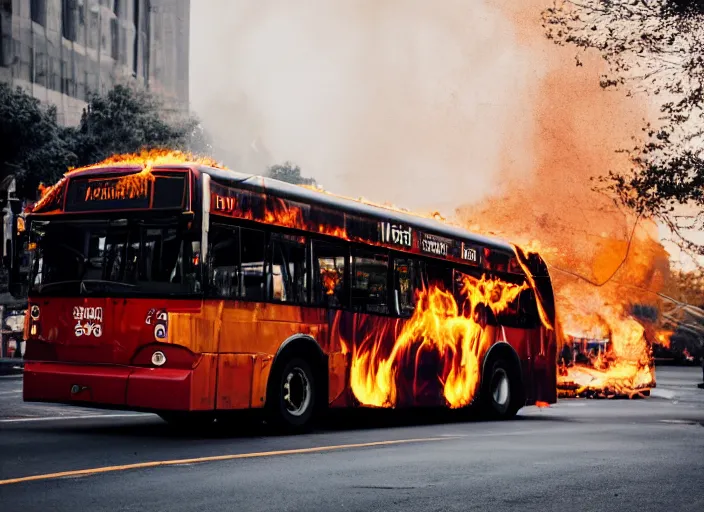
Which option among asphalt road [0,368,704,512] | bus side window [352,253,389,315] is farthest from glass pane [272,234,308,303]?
asphalt road [0,368,704,512]

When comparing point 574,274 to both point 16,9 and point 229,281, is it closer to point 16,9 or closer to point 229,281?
point 229,281

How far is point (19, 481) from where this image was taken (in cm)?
861

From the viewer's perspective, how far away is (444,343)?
680 inches

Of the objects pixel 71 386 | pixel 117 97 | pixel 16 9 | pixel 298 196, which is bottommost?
pixel 71 386

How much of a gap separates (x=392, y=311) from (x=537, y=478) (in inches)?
265

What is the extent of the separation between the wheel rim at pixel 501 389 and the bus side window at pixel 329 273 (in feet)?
16.7

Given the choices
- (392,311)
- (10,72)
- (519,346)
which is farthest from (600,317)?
A: (10,72)

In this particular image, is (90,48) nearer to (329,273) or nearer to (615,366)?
(615,366)

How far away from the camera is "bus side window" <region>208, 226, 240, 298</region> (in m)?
12.4

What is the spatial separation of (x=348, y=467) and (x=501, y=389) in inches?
378

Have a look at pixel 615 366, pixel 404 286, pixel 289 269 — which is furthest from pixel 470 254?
pixel 615 366

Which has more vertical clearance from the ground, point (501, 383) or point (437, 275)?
point (437, 275)

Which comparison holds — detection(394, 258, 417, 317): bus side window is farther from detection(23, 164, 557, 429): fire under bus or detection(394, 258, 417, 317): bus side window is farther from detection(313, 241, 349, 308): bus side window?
detection(313, 241, 349, 308): bus side window

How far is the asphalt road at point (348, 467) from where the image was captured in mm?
7941
